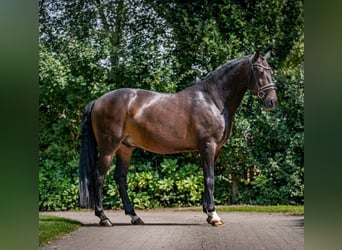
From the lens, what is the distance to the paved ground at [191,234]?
431 cm

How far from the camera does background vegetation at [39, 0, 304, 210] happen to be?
8219mm

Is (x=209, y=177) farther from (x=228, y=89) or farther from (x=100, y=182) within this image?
(x=100, y=182)

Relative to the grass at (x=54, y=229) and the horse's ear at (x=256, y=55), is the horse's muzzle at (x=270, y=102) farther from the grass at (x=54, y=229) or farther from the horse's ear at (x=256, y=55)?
the grass at (x=54, y=229)

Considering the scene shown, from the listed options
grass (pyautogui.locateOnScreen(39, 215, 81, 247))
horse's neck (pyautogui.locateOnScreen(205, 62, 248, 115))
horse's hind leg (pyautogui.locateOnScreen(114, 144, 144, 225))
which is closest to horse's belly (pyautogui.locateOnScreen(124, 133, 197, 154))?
horse's hind leg (pyautogui.locateOnScreen(114, 144, 144, 225))

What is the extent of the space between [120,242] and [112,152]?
1.50m

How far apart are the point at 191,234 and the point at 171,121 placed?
1.42m

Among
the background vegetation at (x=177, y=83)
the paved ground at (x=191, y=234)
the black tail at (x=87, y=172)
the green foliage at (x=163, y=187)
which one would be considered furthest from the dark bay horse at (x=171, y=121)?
the background vegetation at (x=177, y=83)

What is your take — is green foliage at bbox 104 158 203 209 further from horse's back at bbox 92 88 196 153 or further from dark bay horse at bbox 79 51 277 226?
horse's back at bbox 92 88 196 153

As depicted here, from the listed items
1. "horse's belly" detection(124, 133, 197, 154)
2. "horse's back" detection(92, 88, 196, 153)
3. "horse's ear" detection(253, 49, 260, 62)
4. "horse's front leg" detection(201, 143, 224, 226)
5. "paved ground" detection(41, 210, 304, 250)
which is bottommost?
"paved ground" detection(41, 210, 304, 250)

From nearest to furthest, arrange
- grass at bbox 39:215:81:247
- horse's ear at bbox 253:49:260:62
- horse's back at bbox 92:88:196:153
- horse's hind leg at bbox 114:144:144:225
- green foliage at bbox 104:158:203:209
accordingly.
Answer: grass at bbox 39:215:81:247, horse's ear at bbox 253:49:260:62, horse's back at bbox 92:88:196:153, horse's hind leg at bbox 114:144:144:225, green foliage at bbox 104:158:203:209

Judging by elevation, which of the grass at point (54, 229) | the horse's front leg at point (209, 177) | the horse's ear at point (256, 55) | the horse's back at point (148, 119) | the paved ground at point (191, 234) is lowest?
the paved ground at point (191, 234)

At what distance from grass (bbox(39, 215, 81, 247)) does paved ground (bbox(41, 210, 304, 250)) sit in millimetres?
82

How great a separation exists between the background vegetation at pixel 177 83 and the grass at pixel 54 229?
225 centimetres
